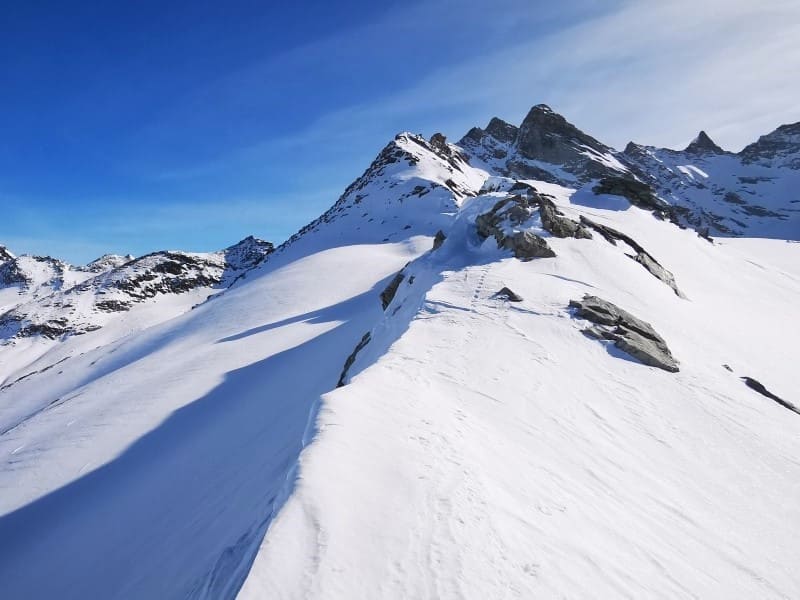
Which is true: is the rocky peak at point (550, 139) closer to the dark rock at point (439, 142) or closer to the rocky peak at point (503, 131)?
the rocky peak at point (503, 131)

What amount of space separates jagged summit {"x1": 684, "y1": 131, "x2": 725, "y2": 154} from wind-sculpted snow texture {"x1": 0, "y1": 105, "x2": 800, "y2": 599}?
7076 inches

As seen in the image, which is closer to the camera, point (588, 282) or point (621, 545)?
point (621, 545)

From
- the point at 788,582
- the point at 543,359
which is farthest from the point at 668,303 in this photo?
the point at 788,582

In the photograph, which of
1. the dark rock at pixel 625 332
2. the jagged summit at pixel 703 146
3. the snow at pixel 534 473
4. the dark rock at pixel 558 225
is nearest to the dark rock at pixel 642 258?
the dark rock at pixel 558 225

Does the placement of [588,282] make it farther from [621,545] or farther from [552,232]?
[621,545]

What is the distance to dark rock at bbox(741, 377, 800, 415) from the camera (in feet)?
35.4

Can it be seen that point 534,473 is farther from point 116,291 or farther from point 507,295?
point 116,291

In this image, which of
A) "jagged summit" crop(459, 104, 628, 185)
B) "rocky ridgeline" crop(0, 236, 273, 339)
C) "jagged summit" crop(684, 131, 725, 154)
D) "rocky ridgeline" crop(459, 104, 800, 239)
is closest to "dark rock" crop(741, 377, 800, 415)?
"rocky ridgeline" crop(0, 236, 273, 339)

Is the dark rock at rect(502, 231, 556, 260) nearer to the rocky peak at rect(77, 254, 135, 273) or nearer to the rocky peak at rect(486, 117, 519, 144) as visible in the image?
the rocky peak at rect(486, 117, 519, 144)

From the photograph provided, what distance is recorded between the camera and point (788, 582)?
536 cm

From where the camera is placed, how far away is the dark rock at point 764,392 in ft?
35.4

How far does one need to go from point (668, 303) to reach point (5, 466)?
2598 centimetres

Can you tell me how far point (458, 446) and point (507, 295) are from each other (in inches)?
325

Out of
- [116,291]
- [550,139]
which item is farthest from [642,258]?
[550,139]
